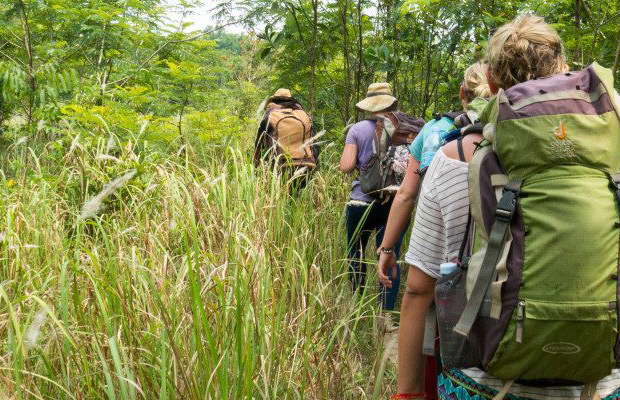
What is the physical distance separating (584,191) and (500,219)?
7.0 inches

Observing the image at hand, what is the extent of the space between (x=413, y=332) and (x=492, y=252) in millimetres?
572

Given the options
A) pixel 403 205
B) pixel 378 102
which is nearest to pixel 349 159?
pixel 378 102

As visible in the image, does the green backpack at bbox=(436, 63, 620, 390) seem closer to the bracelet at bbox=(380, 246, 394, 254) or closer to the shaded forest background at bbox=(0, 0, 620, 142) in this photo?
the bracelet at bbox=(380, 246, 394, 254)

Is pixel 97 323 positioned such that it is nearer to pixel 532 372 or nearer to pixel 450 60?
pixel 532 372

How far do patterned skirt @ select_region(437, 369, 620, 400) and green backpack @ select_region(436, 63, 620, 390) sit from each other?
0.35ft

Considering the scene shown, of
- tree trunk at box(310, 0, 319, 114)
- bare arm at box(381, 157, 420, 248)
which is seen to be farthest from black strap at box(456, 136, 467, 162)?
tree trunk at box(310, 0, 319, 114)

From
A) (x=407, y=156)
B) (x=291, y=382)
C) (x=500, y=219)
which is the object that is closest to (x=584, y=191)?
(x=500, y=219)

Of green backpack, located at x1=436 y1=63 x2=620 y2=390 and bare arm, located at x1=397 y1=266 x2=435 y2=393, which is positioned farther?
bare arm, located at x1=397 y1=266 x2=435 y2=393

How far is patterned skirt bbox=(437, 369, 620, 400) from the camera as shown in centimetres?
145

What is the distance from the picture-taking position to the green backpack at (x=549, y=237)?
4.07 feet

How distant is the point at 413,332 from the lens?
1.80m

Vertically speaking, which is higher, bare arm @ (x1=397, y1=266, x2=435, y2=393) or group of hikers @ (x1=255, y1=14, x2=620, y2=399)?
group of hikers @ (x1=255, y1=14, x2=620, y2=399)

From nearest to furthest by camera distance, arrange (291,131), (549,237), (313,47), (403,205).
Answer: (549,237)
(403,205)
(291,131)
(313,47)

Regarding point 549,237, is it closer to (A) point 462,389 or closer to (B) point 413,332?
(A) point 462,389
